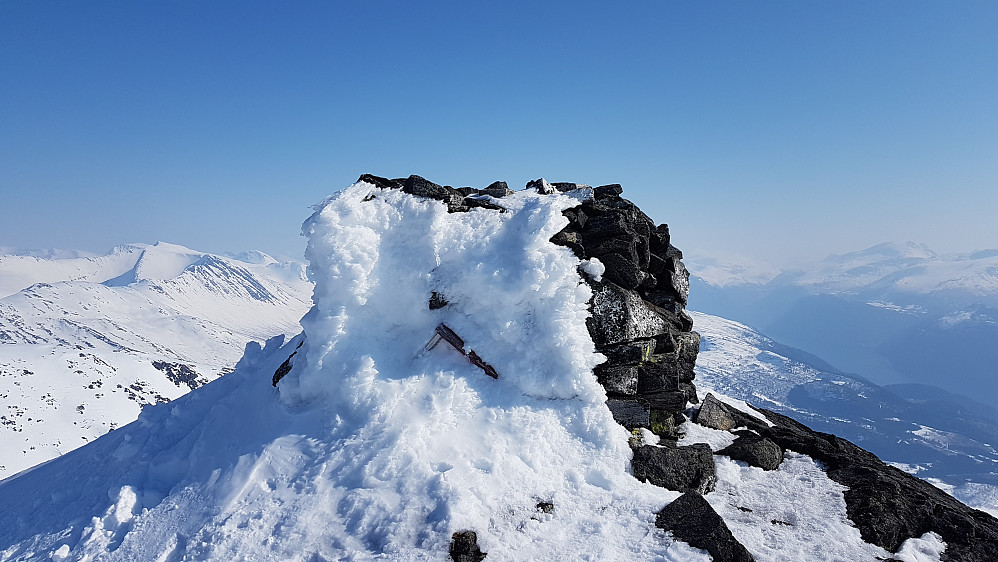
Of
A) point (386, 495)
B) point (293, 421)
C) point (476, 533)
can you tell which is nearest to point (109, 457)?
point (293, 421)

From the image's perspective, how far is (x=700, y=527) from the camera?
44.6ft

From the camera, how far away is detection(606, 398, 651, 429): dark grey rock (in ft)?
62.2

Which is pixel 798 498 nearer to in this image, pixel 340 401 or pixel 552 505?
pixel 552 505

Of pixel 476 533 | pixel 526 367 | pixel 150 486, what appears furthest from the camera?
pixel 526 367

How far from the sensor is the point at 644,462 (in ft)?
55.5

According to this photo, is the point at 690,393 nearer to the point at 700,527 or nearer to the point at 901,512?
the point at 901,512

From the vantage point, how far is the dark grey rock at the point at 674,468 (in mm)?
16625

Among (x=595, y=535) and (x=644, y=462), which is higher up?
(x=644, y=462)

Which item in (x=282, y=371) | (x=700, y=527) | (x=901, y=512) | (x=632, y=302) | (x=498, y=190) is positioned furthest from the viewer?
(x=498, y=190)

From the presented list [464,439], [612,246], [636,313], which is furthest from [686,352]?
[464,439]

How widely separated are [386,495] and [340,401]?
4314 mm

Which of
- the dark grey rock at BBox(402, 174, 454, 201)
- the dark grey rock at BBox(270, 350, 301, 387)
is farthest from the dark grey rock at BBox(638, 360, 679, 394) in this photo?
the dark grey rock at BBox(270, 350, 301, 387)

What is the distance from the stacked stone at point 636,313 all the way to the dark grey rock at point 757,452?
2.32m

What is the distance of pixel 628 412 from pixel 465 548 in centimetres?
902
